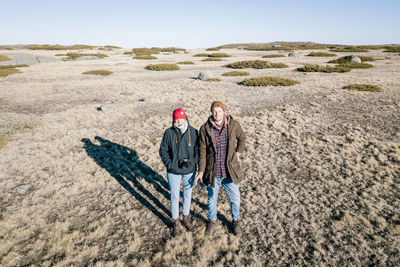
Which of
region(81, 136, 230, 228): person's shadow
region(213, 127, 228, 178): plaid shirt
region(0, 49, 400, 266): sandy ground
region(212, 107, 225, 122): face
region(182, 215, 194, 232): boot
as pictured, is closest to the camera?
region(212, 107, 225, 122): face

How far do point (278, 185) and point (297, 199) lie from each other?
27.6 inches

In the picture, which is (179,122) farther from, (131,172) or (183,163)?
(131,172)

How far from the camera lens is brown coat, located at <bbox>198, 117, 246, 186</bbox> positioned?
154 inches

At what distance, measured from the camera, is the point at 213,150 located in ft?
→ 13.1

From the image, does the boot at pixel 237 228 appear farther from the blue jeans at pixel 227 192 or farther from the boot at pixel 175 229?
the boot at pixel 175 229

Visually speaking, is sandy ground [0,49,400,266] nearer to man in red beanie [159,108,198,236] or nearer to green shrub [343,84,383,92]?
man in red beanie [159,108,198,236]

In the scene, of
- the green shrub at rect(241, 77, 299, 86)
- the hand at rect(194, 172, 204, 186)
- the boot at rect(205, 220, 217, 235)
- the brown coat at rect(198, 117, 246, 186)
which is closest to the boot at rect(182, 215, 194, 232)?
the boot at rect(205, 220, 217, 235)

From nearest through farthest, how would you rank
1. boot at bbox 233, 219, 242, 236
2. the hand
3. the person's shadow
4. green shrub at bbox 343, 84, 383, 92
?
1. the hand
2. boot at bbox 233, 219, 242, 236
3. the person's shadow
4. green shrub at bbox 343, 84, 383, 92

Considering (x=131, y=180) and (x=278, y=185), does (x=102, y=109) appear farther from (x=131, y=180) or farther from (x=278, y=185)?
(x=278, y=185)

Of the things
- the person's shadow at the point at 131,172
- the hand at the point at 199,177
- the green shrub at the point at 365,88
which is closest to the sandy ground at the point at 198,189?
the person's shadow at the point at 131,172

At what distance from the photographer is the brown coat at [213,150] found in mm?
3906

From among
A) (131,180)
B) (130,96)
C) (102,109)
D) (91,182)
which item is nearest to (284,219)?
(131,180)

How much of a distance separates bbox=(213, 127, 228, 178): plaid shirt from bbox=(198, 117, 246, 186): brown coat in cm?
7

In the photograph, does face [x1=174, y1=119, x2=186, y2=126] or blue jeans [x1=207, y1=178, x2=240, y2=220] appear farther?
blue jeans [x1=207, y1=178, x2=240, y2=220]
